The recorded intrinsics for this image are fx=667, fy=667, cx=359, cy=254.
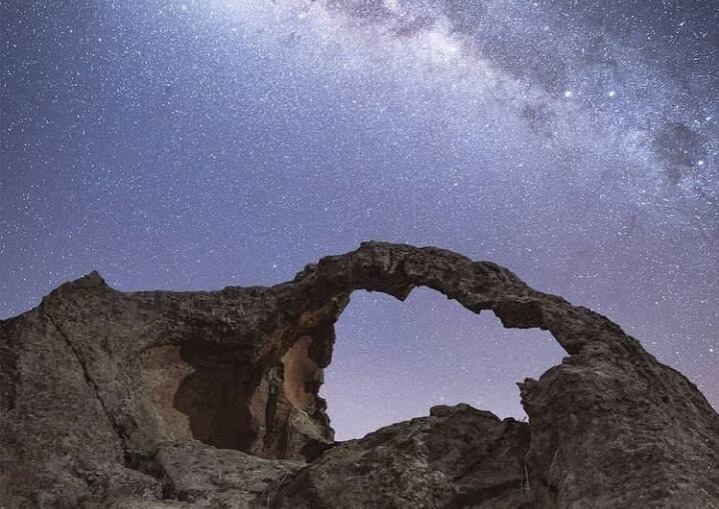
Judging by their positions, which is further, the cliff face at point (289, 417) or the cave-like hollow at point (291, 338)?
the cave-like hollow at point (291, 338)

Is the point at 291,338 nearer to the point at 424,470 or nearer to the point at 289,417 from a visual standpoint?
the point at 289,417

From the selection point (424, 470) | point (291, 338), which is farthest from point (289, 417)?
point (424, 470)

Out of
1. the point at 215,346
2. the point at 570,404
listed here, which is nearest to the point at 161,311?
the point at 215,346

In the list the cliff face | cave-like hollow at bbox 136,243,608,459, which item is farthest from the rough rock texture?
cave-like hollow at bbox 136,243,608,459

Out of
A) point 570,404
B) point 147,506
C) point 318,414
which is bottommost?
point 147,506

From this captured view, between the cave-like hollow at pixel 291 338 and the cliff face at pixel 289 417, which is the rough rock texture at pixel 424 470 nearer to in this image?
the cliff face at pixel 289 417

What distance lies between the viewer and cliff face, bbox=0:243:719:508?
940cm

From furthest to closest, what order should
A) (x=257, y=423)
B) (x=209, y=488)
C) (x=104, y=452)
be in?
(x=257, y=423), (x=104, y=452), (x=209, y=488)

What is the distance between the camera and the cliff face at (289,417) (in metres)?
9.40

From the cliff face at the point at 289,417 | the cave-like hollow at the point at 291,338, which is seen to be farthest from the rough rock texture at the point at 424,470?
the cave-like hollow at the point at 291,338

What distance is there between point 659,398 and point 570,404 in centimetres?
188

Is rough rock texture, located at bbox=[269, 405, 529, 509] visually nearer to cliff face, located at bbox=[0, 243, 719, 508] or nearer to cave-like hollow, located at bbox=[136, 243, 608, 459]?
cliff face, located at bbox=[0, 243, 719, 508]

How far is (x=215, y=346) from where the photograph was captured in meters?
16.2

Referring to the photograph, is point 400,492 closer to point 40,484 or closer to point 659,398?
point 659,398
